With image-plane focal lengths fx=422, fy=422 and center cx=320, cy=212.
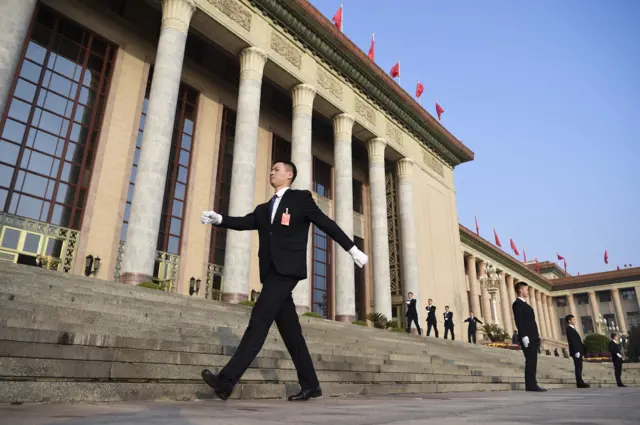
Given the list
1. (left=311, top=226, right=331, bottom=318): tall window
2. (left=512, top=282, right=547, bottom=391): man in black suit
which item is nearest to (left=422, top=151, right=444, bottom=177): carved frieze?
(left=311, top=226, right=331, bottom=318): tall window

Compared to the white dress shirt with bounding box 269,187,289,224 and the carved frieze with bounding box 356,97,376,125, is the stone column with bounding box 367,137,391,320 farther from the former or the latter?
the white dress shirt with bounding box 269,187,289,224

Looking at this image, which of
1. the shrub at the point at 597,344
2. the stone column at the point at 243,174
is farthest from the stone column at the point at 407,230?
the shrub at the point at 597,344

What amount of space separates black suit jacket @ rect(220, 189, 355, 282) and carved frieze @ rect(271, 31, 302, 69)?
48.4 feet

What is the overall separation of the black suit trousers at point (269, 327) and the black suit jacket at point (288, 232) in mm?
98

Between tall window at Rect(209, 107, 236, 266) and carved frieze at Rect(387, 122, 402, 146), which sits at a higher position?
carved frieze at Rect(387, 122, 402, 146)

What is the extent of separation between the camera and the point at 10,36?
992 centimetres

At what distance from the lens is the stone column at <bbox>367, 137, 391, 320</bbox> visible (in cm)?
1944

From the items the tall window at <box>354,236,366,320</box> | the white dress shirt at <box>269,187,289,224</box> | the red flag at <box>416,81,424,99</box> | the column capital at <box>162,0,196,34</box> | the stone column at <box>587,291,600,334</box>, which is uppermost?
the red flag at <box>416,81,424,99</box>

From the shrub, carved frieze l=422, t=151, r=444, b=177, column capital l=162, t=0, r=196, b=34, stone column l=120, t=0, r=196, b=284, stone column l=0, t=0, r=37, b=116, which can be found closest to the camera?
stone column l=0, t=0, r=37, b=116

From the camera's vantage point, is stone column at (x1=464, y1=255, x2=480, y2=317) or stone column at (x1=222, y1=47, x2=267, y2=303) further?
stone column at (x1=464, y1=255, x2=480, y2=317)

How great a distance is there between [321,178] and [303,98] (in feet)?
20.6

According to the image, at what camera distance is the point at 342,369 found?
6.23m

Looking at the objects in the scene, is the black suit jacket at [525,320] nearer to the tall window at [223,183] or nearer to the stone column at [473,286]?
the tall window at [223,183]

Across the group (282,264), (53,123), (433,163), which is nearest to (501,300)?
(433,163)
